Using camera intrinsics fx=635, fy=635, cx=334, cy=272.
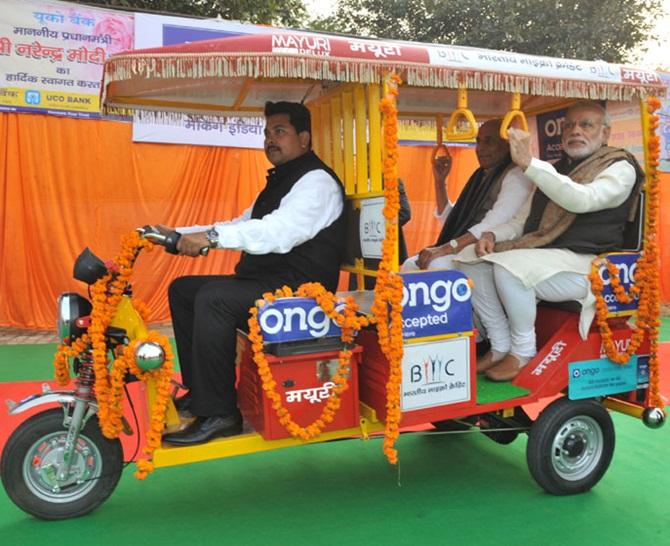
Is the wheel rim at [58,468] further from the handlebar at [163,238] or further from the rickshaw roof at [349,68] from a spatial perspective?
the rickshaw roof at [349,68]

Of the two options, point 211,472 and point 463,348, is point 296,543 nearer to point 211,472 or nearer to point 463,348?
point 211,472

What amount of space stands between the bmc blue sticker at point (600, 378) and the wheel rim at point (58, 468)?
2.36 metres

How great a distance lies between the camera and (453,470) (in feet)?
11.8

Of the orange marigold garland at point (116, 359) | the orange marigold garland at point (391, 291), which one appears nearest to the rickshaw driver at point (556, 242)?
the orange marigold garland at point (391, 291)

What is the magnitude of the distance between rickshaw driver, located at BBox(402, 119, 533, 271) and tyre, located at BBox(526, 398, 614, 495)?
108 centimetres

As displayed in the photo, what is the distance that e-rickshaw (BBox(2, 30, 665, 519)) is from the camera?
2.70 meters

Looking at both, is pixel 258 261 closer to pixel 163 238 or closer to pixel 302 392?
pixel 163 238

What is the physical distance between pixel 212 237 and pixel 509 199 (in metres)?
1.85

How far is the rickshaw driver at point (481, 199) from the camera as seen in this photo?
3.73m

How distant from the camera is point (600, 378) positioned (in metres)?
3.34

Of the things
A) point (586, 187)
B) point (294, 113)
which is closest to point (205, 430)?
point (294, 113)

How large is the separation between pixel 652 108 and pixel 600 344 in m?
1.24

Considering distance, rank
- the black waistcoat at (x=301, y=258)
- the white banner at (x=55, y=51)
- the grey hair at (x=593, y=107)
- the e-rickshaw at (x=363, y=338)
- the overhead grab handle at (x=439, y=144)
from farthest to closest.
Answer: the white banner at (x=55, y=51) < the overhead grab handle at (x=439, y=144) < the grey hair at (x=593, y=107) < the black waistcoat at (x=301, y=258) < the e-rickshaw at (x=363, y=338)

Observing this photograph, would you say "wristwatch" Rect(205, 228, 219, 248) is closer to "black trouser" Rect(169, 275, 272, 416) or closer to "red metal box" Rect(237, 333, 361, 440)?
"black trouser" Rect(169, 275, 272, 416)
